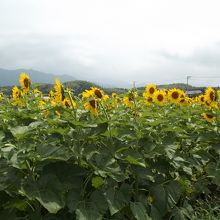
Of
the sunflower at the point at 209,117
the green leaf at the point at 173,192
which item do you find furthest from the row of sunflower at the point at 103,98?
the green leaf at the point at 173,192

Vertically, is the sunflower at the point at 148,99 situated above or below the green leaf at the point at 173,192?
above

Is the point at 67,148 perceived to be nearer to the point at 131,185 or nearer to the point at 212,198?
the point at 131,185

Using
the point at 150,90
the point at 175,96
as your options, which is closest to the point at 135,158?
the point at 175,96

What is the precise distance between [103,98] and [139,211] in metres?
1.43

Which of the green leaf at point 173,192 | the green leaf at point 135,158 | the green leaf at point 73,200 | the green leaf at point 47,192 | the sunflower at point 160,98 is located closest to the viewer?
the green leaf at point 47,192

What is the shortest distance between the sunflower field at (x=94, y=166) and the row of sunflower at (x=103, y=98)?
0.03 metres

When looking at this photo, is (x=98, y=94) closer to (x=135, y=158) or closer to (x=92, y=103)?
(x=92, y=103)

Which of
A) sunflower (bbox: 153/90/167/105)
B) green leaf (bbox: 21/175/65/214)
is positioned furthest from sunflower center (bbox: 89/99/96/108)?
sunflower (bbox: 153/90/167/105)

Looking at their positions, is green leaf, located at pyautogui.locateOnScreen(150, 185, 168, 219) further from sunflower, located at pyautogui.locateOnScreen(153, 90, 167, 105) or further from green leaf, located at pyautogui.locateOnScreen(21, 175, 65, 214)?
sunflower, located at pyautogui.locateOnScreen(153, 90, 167, 105)

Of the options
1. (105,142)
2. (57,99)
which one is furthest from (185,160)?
(57,99)

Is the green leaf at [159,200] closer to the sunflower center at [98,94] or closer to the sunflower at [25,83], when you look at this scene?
the sunflower center at [98,94]

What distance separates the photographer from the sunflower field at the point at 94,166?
2865 mm

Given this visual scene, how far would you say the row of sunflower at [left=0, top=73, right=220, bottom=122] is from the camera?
3.84 m

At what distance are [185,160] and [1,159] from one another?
196 cm
